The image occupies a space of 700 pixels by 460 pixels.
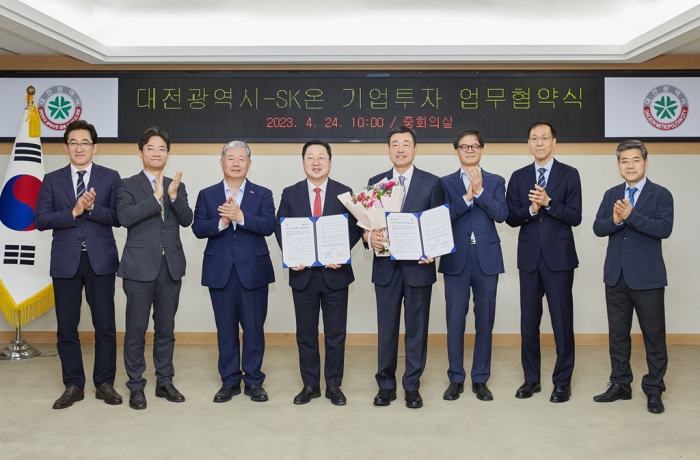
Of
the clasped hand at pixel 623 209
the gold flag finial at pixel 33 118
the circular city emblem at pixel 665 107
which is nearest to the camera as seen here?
the clasped hand at pixel 623 209

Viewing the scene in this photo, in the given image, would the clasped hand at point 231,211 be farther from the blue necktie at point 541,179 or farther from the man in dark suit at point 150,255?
the blue necktie at point 541,179

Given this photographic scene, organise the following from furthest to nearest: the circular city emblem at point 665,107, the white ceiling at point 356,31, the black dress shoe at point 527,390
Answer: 1. the circular city emblem at point 665,107
2. the white ceiling at point 356,31
3. the black dress shoe at point 527,390

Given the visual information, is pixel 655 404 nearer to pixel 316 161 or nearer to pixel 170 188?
pixel 316 161

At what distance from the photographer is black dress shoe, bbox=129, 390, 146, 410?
3662mm

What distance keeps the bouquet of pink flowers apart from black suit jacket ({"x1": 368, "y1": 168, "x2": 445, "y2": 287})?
115mm

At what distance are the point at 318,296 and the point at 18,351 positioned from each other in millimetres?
3151

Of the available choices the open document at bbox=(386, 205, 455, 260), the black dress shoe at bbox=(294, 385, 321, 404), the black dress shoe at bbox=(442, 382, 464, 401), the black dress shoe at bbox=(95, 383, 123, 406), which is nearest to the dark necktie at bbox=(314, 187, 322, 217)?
the open document at bbox=(386, 205, 455, 260)

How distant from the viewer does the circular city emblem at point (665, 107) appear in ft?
18.1

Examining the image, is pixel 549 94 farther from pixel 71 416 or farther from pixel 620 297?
pixel 71 416

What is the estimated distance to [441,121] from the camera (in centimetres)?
553

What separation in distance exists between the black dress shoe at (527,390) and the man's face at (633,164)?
Answer: 157 cm

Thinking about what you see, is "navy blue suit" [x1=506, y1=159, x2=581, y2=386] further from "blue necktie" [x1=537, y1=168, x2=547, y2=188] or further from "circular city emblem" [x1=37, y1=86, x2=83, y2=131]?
"circular city emblem" [x1=37, y1=86, x2=83, y2=131]

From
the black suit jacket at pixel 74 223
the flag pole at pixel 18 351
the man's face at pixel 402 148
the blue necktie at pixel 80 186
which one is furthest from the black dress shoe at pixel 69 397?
the man's face at pixel 402 148

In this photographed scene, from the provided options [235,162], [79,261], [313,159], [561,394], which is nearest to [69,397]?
[79,261]
